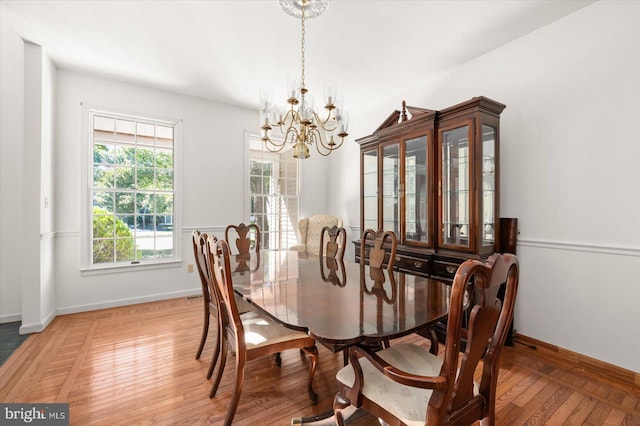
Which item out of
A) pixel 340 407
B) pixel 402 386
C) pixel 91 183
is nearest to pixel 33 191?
pixel 91 183

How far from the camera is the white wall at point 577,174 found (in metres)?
2.14

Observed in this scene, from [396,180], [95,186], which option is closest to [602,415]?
[396,180]

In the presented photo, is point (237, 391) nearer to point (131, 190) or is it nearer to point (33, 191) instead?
point (33, 191)

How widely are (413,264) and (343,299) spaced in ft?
5.47

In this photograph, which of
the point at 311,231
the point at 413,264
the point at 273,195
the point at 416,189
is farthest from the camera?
the point at 273,195

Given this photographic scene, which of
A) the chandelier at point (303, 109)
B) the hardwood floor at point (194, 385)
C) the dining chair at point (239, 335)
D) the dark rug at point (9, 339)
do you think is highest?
the chandelier at point (303, 109)

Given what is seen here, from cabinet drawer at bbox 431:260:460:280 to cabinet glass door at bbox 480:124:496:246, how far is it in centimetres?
34

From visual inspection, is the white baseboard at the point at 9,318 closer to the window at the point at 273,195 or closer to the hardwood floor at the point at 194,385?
the hardwood floor at the point at 194,385

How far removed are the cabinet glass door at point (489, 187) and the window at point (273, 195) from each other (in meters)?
3.07

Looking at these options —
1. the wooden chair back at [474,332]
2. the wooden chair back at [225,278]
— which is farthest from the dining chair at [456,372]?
the wooden chair back at [225,278]

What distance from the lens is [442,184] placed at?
289 centimetres

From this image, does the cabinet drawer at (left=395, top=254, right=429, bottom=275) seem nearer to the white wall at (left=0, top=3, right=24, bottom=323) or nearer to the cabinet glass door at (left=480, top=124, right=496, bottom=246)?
the cabinet glass door at (left=480, top=124, right=496, bottom=246)

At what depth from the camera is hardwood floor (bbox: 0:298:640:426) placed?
5.71ft

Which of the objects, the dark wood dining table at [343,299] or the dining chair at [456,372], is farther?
the dark wood dining table at [343,299]
